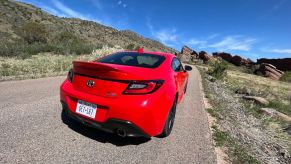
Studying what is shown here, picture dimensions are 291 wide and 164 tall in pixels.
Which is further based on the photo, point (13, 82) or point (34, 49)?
point (34, 49)

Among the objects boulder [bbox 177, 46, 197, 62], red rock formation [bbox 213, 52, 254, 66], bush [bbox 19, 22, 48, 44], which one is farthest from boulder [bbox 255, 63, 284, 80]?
bush [bbox 19, 22, 48, 44]

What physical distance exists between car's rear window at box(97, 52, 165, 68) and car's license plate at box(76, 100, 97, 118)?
3.76ft

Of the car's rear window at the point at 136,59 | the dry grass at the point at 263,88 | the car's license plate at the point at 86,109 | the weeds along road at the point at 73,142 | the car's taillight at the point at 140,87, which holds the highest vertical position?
the car's rear window at the point at 136,59

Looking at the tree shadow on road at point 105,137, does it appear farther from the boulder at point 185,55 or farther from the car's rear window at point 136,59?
the boulder at point 185,55

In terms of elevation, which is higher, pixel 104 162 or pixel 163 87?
pixel 163 87

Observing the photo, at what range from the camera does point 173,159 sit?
13.2 ft

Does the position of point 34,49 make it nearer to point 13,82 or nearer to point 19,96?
point 13,82

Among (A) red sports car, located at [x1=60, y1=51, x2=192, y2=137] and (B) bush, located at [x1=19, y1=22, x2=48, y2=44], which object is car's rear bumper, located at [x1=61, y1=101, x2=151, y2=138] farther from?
(B) bush, located at [x1=19, y1=22, x2=48, y2=44]

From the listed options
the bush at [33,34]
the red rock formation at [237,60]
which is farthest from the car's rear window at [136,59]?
the red rock formation at [237,60]

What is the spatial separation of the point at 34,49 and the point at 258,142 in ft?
55.0

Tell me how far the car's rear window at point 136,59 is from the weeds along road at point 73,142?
4.38ft

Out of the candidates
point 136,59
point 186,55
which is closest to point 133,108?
point 136,59

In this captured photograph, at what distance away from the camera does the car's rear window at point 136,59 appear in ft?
15.5

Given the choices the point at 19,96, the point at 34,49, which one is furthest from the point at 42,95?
the point at 34,49
